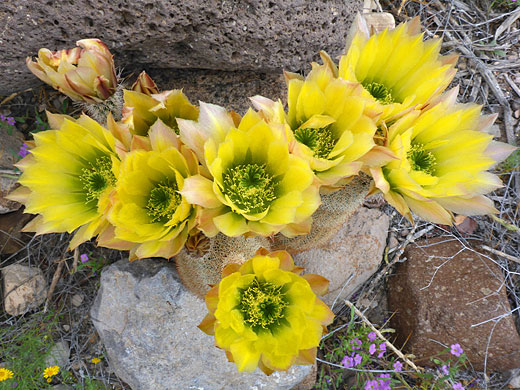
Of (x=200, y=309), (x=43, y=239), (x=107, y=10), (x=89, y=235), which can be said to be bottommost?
(x=43, y=239)

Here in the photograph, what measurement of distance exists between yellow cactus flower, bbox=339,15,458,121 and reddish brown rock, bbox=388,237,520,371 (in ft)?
2.88

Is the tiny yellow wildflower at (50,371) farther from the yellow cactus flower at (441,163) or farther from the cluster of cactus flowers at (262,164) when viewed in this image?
the yellow cactus flower at (441,163)

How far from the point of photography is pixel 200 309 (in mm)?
1352

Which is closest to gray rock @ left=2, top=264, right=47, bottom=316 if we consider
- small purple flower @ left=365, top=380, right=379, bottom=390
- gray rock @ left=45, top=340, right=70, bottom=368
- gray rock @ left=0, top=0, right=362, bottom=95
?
gray rock @ left=45, top=340, right=70, bottom=368

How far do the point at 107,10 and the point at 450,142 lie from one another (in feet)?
2.97

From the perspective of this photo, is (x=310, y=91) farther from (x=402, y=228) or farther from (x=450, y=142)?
(x=402, y=228)

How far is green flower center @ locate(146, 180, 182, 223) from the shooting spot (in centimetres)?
88

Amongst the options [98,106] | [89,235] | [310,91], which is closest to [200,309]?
[89,235]

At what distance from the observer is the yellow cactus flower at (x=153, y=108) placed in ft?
2.89

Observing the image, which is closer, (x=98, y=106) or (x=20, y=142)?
(x=98, y=106)

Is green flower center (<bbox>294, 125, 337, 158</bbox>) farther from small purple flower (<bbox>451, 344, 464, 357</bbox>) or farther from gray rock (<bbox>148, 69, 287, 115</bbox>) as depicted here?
small purple flower (<bbox>451, 344, 464, 357</bbox>)

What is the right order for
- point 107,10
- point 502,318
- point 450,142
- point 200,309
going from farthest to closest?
point 502,318, point 200,309, point 107,10, point 450,142

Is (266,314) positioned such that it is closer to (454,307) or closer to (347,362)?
(347,362)

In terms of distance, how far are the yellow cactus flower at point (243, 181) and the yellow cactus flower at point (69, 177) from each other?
0.21 meters
